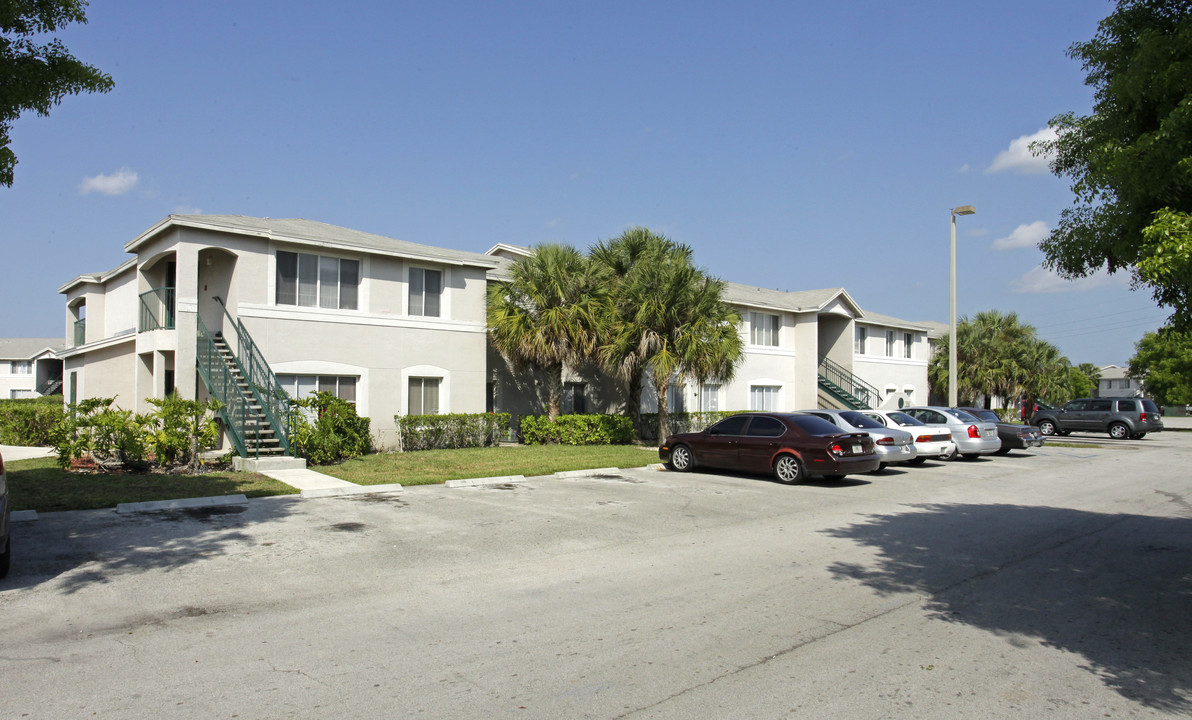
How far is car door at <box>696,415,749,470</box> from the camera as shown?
54.9ft

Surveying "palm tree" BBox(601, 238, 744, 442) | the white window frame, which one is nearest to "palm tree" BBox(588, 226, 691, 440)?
"palm tree" BBox(601, 238, 744, 442)

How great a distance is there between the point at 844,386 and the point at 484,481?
85.7 ft

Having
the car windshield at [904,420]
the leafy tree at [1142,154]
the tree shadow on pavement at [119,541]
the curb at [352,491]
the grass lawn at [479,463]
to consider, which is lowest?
the tree shadow on pavement at [119,541]

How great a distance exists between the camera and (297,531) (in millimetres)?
9953

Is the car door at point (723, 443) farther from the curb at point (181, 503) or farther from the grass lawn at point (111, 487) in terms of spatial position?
the curb at point (181, 503)

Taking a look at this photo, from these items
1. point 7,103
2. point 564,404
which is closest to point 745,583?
point 7,103

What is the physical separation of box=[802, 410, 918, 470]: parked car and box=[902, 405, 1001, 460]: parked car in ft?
12.1

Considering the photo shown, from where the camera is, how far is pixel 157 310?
66.0 ft

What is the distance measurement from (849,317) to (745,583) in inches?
1234

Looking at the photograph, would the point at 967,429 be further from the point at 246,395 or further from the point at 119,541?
the point at 119,541

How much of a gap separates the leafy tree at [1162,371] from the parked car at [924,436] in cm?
5786

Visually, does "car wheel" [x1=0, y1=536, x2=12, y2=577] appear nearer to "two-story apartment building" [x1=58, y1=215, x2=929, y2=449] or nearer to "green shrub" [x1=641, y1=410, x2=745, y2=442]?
"two-story apartment building" [x1=58, y1=215, x2=929, y2=449]

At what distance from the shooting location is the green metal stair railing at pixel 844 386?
35844 millimetres

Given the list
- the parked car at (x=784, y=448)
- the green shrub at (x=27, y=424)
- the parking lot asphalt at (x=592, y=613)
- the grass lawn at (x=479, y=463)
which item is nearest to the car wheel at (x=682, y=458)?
the parked car at (x=784, y=448)
